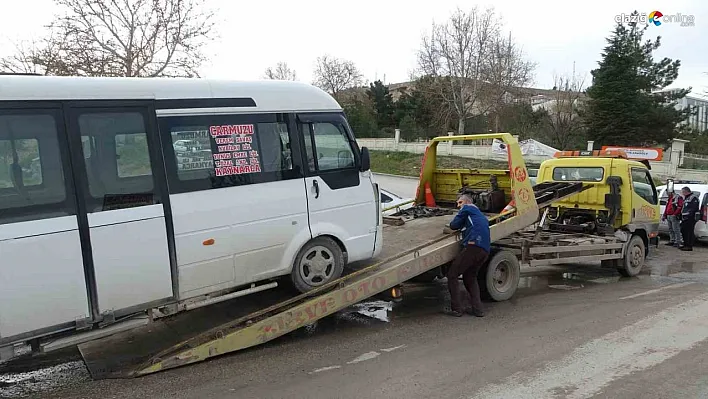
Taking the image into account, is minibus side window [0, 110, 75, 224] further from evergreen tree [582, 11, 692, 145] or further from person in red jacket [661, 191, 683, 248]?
evergreen tree [582, 11, 692, 145]

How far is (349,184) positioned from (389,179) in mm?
24214

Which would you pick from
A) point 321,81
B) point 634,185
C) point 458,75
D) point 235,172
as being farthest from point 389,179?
point 321,81

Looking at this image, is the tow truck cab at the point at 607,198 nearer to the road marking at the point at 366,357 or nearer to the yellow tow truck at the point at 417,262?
the yellow tow truck at the point at 417,262

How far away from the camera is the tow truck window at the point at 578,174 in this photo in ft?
31.8

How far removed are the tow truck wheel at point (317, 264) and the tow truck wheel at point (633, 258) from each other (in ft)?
19.5

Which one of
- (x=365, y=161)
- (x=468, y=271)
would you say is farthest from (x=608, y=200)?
(x=365, y=161)

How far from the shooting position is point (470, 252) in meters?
6.78

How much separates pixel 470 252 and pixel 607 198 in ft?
13.6

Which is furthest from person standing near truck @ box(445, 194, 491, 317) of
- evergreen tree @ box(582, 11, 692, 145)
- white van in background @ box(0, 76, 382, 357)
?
evergreen tree @ box(582, 11, 692, 145)

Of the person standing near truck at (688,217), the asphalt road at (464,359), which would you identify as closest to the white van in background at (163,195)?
the asphalt road at (464,359)

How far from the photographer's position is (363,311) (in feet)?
24.1

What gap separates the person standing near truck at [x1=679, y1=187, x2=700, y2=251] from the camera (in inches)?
491

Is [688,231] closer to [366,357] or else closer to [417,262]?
[417,262]

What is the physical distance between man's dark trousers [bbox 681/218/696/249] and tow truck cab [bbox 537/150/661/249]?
113 inches
